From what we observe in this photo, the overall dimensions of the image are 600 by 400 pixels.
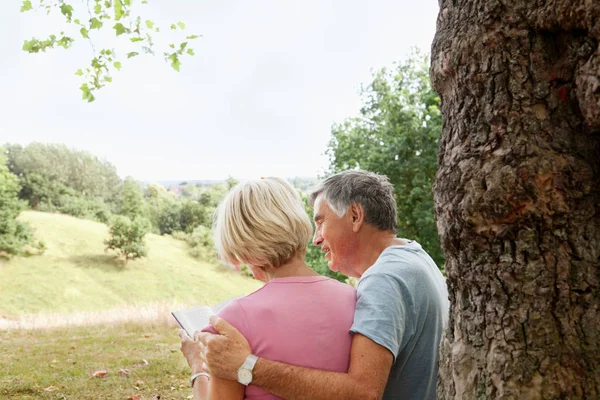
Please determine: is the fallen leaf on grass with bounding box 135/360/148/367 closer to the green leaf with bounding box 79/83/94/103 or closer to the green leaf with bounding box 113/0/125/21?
the green leaf with bounding box 79/83/94/103

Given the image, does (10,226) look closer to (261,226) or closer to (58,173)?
(58,173)

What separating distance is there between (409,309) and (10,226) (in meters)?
34.0

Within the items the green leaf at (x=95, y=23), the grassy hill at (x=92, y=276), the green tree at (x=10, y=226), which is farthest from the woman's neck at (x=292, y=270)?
the green tree at (x=10, y=226)

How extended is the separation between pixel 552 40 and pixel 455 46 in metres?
0.24

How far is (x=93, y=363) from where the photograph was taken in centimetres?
748

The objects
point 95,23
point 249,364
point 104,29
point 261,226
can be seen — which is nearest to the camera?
point 249,364

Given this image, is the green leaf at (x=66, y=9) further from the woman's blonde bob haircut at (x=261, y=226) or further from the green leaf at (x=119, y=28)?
the woman's blonde bob haircut at (x=261, y=226)

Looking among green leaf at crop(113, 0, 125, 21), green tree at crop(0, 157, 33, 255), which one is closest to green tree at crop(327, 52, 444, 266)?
green leaf at crop(113, 0, 125, 21)

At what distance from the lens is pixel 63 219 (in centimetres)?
3825

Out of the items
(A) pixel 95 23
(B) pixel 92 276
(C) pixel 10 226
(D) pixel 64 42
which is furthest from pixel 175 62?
(B) pixel 92 276

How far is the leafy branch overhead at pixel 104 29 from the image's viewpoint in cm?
481

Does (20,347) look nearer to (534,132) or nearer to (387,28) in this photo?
(534,132)

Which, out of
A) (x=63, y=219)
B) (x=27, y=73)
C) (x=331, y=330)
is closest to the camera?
(x=331, y=330)

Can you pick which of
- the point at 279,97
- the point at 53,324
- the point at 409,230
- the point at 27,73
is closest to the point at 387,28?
the point at 279,97
